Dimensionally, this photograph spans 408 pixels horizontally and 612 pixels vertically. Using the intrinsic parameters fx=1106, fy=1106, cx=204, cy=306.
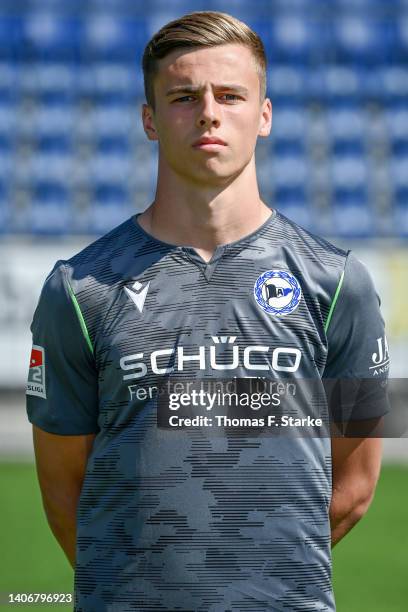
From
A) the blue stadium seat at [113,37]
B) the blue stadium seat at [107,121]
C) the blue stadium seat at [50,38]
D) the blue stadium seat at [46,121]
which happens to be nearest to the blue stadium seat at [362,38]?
the blue stadium seat at [113,37]

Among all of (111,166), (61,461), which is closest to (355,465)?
(61,461)

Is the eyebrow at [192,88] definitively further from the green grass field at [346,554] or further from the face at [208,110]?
the green grass field at [346,554]

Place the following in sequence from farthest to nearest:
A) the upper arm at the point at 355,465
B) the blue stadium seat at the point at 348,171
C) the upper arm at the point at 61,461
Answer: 1. the blue stadium seat at the point at 348,171
2. the upper arm at the point at 355,465
3. the upper arm at the point at 61,461

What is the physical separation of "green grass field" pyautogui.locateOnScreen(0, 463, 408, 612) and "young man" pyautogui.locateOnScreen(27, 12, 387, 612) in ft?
11.0

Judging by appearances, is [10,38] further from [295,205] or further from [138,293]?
[138,293]

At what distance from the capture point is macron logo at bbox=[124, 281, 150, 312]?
2.01m

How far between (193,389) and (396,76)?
12841 mm

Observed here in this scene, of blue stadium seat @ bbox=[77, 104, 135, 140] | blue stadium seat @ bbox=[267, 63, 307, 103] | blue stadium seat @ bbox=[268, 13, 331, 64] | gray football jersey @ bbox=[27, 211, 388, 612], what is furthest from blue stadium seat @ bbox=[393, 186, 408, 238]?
gray football jersey @ bbox=[27, 211, 388, 612]

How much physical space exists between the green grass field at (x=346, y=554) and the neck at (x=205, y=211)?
3455mm

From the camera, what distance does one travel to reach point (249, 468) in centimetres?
195

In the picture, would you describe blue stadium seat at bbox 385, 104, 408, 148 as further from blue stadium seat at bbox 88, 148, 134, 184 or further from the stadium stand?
blue stadium seat at bbox 88, 148, 134, 184

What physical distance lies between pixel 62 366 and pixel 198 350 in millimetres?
279

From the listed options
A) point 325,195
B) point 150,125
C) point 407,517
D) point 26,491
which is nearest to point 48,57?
point 325,195

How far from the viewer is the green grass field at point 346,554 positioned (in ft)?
17.8
